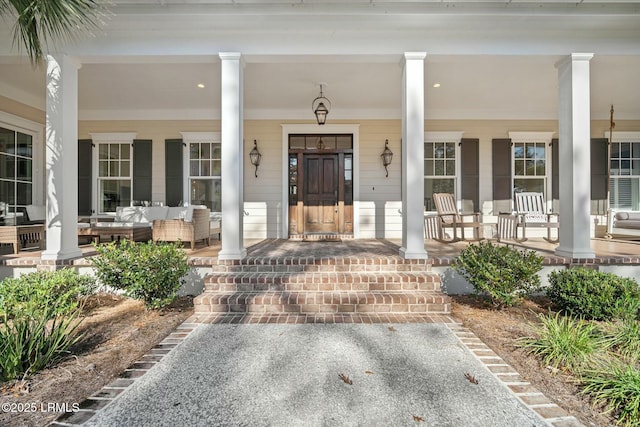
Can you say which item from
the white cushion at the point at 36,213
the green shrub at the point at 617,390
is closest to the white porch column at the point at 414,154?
the green shrub at the point at 617,390

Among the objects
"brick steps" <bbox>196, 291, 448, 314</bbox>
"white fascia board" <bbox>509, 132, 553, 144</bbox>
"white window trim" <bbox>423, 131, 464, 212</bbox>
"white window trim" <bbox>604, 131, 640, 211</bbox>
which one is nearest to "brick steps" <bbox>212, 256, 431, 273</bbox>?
"brick steps" <bbox>196, 291, 448, 314</bbox>

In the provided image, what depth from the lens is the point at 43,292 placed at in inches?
116

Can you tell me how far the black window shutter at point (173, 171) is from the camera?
6.90 meters

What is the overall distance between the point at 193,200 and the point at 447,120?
6.02m

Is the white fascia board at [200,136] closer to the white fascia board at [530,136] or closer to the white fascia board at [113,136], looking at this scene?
the white fascia board at [113,136]

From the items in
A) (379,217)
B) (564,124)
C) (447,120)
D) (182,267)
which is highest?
(447,120)

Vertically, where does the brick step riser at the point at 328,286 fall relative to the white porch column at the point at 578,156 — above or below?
below

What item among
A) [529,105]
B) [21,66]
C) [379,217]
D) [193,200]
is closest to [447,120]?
[529,105]

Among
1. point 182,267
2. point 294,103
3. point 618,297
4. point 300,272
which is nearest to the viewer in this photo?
point 618,297

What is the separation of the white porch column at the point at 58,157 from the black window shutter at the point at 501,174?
303 inches

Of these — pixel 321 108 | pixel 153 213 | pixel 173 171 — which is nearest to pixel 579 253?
pixel 321 108

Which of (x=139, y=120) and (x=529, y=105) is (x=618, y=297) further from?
(x=139, y=120)

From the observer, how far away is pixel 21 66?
4.89 meters

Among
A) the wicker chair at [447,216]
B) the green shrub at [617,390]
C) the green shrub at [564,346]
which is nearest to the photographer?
A: the green shrub at [617,390]
